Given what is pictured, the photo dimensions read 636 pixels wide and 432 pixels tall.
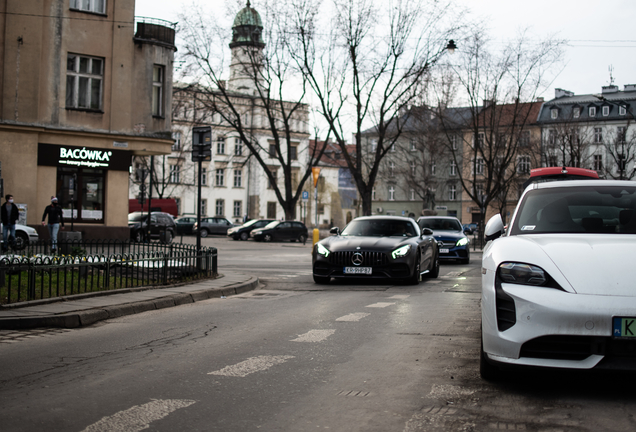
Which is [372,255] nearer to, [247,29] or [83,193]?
[83,193]

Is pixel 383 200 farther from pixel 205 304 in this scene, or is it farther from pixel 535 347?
pixel 535 347

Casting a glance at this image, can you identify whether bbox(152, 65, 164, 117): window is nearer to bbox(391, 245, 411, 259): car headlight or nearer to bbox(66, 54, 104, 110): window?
bbox(66, 54, 104, 110): window

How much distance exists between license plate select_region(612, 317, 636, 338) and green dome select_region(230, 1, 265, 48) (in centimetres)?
3804

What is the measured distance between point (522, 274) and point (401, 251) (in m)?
9.10

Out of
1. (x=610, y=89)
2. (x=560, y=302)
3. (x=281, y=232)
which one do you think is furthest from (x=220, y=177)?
(x=560, y=302)

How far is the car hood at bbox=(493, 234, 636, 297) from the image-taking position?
460cm

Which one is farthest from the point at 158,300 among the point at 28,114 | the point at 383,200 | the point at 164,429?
the point at 383,200

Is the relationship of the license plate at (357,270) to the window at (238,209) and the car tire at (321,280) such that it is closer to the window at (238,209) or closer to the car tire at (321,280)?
the car tire at (321,280)

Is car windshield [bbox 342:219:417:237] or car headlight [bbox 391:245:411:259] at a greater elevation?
car windshield [bbox 342:219:417:237]

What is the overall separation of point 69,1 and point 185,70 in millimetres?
13817

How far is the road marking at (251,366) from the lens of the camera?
575 cm

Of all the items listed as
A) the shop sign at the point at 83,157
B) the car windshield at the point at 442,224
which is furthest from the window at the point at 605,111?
the shop sign at the point at 83,157

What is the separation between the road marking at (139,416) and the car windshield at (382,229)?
1047 centimetres

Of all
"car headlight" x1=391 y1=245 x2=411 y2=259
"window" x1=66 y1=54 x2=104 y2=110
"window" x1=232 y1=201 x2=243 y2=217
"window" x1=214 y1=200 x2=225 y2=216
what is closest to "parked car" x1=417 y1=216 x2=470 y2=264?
"car headlight" x1=391 y1=245 x2=411 y2=259
